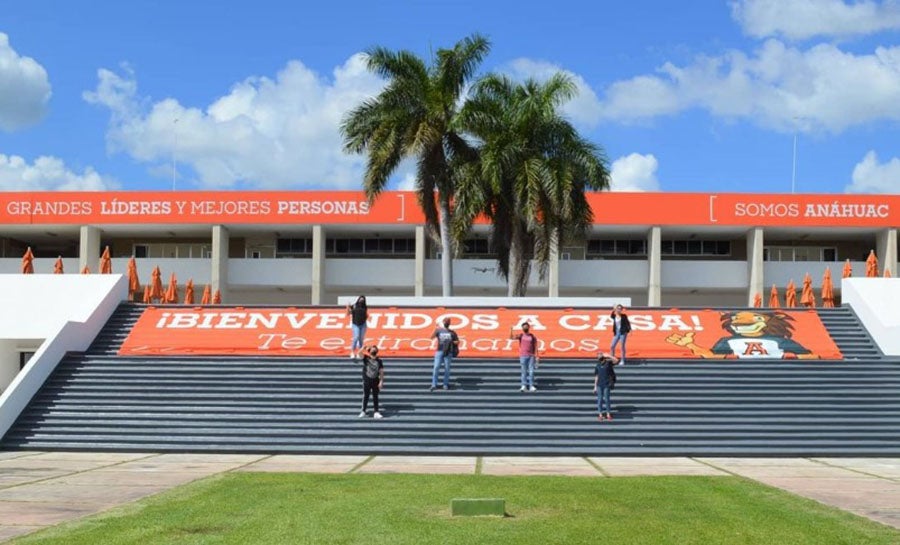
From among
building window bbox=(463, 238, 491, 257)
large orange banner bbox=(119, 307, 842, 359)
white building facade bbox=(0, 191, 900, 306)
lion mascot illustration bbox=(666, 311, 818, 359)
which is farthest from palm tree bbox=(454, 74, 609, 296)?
building window bbox=(463, 238, 491, 257)

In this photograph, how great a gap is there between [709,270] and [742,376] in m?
20.7

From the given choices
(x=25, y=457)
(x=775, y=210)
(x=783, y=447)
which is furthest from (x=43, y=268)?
(x=783, y=447)

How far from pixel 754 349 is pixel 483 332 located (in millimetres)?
6267

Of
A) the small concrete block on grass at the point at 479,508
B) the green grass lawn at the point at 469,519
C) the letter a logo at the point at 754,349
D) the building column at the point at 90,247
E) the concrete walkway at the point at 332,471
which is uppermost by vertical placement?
the building column at the point at 90,247

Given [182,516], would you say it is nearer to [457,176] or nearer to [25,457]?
[25,457]

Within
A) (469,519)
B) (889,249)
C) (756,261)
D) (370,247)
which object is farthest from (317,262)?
(469,519)

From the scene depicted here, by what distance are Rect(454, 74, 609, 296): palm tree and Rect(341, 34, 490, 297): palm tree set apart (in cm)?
63

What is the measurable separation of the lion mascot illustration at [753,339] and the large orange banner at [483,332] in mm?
23

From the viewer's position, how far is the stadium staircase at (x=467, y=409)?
17.5 metres

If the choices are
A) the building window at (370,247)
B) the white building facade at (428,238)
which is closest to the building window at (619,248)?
the white building facade at (428,238)

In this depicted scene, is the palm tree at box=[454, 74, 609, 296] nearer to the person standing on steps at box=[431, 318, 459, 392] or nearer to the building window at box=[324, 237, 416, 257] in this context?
the person standing on steps at box=[431, 318, 459, 392]

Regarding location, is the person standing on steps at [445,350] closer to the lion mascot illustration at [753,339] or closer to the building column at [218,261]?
the lion mascot illustration at [753,339]

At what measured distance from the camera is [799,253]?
44094 millimetres

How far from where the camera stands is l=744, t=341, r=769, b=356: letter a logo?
22.5 m
